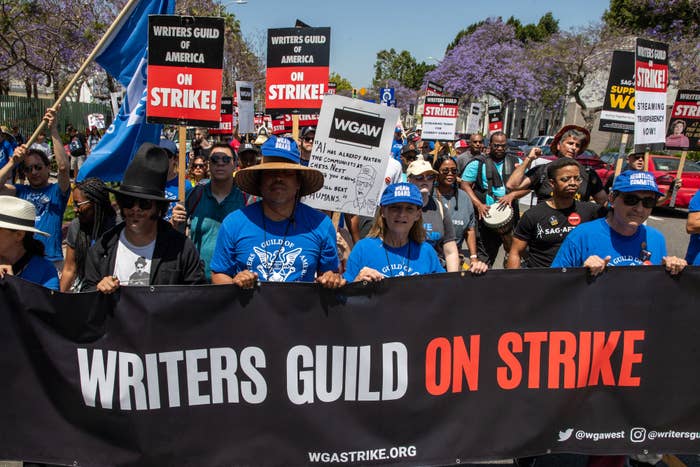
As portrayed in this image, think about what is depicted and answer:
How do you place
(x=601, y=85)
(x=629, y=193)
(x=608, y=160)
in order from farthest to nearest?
(x=601, y=85) < (x=608, y=160) < (x=629, y=193)

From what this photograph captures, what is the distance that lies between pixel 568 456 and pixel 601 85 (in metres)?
46.7

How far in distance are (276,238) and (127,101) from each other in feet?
9.78

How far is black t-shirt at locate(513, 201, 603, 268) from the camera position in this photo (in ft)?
15.3

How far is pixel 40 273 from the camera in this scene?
3291 millimetres

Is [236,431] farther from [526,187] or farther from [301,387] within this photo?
[526,187]

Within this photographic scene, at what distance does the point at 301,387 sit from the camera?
3.13 metres

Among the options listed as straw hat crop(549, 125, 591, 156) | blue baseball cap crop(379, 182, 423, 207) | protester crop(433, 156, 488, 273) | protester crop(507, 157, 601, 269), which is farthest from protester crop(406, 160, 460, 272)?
straw hat crop(549, 125, 591, 156)

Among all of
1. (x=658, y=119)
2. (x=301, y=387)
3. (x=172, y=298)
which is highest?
(x=658, y=119)

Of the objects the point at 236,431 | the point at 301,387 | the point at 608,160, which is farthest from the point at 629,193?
the point at 608,160

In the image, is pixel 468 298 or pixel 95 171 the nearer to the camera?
pixel 468 298

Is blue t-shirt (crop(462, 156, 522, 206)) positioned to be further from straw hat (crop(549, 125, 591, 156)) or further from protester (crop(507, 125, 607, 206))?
straw hat (crop(549, 125, 591, 156))

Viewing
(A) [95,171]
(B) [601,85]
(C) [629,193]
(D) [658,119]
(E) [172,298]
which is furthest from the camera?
(B) [601,85]

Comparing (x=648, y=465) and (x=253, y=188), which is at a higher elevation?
(x=253, y=188)

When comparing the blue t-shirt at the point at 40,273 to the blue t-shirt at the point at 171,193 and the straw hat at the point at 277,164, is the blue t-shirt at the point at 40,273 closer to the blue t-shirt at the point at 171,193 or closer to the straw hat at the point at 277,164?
the straw hat at the point at 277,164
